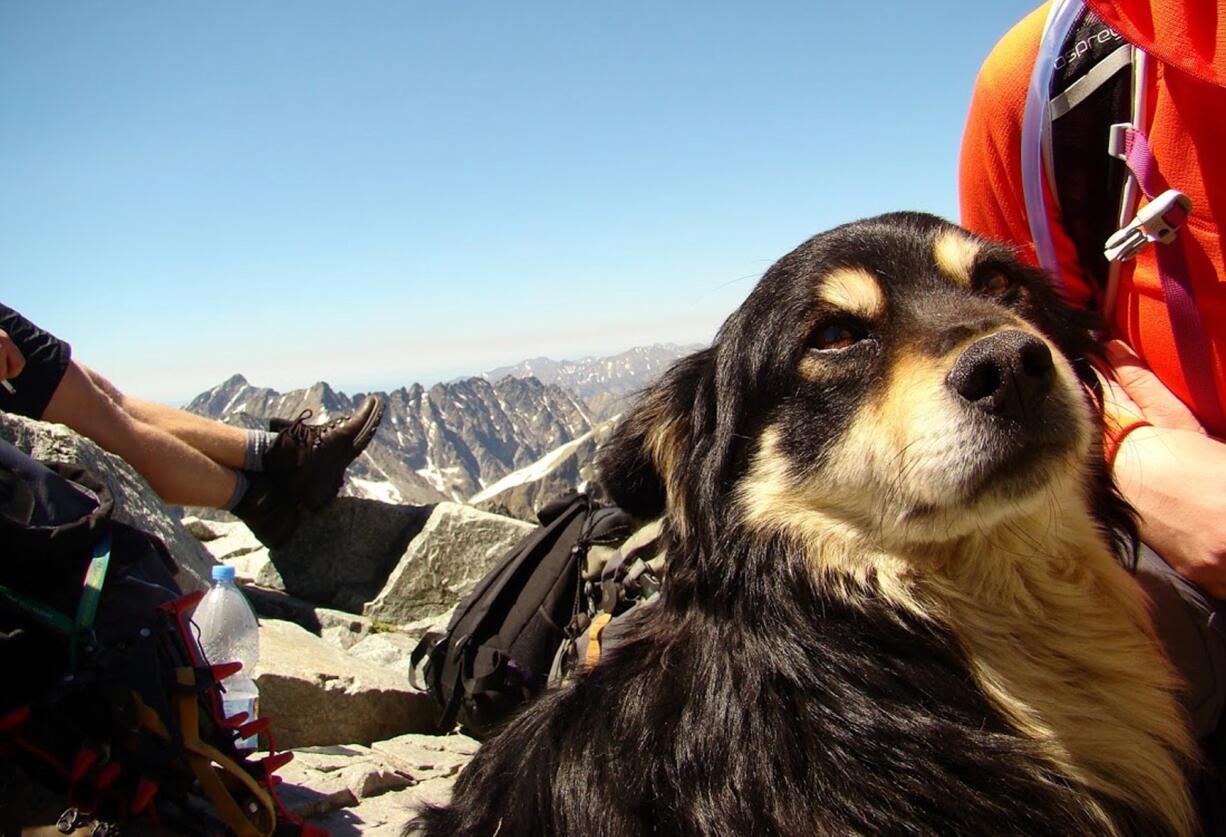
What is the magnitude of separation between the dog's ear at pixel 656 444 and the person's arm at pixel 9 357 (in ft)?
11.1

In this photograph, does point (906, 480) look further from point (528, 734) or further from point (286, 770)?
point (286, 770)

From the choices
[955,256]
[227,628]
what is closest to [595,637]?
[227,628]

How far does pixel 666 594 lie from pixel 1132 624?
4.78 ft

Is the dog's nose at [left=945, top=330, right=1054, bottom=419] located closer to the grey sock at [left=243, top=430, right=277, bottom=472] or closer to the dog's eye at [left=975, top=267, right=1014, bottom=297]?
the dog's eye at [left=975, top=267, right=1014, bottom=297]

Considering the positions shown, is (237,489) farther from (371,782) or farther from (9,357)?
(371,782)

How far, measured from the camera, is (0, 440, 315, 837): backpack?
2361 millimetres

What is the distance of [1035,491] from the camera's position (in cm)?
225

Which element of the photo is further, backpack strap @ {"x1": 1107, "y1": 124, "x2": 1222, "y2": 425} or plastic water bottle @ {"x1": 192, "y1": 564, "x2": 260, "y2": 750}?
plastic water bottle @ {"x1": 192, "y1": 564, "x2": 260, "y2": 750}

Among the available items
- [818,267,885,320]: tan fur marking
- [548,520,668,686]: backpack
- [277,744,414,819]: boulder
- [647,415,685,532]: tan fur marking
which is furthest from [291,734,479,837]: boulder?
[818,267,885,320]: tan fur marking

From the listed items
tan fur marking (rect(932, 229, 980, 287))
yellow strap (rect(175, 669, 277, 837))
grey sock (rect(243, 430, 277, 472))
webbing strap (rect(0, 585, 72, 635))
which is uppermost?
tan fur marking (rect(932, 229, 980, 287))

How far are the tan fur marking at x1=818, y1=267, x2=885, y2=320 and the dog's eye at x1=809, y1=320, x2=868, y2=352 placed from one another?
0.14 feet

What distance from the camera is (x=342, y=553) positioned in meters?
7.40

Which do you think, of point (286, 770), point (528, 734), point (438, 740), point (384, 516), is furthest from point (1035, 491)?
point (384, 516)

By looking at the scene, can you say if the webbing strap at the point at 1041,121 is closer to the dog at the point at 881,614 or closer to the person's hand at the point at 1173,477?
the dog at the point at 881,614
